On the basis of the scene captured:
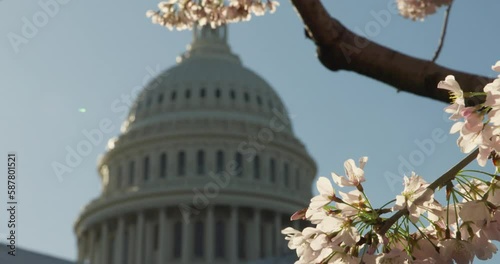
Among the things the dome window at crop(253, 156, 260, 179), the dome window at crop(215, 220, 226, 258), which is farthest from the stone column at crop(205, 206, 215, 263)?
the dome window at crop(253, 156, 260, 179)

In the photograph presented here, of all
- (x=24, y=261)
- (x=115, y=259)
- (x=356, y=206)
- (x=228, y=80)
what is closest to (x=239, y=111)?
(x=228, y=80)

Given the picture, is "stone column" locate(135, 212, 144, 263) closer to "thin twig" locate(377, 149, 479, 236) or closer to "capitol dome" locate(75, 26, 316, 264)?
"capitol dome" locate(75, 26, 316, 264)

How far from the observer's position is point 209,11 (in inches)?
236

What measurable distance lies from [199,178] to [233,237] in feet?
22.3

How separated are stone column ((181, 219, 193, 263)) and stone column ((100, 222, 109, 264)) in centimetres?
815

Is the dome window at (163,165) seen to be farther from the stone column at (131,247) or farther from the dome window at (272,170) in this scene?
the dome window at (272,170)

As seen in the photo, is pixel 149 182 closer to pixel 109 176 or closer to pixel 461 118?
pixel 109 176

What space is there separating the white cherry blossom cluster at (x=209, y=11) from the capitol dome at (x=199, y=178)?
69.1 meters

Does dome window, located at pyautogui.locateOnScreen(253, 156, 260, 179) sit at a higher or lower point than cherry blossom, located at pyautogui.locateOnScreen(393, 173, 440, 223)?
higher

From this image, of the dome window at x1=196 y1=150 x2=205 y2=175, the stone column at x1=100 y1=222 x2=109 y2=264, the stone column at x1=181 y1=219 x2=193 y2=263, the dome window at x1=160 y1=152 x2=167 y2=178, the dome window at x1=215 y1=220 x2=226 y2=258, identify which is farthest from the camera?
the dome window at x1=160 y1=152 x2=167 y2=178

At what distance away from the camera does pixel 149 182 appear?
81625 millimetres

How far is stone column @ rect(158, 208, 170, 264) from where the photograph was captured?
77875 millimetres

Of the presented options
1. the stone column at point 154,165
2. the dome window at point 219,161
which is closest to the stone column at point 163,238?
the stone column at point 154,165

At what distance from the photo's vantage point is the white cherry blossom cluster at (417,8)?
391 inches
